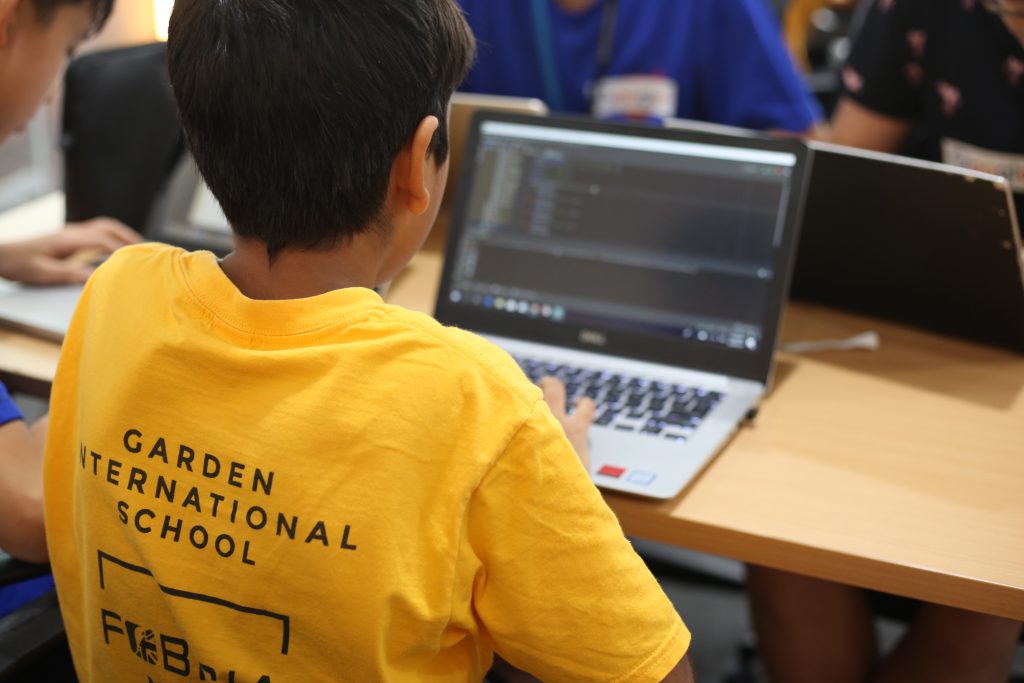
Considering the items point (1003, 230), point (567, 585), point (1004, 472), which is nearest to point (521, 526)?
point (567, 585)

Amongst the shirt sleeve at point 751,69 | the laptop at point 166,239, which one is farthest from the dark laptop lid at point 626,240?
the shirt sleeve at point 751,69

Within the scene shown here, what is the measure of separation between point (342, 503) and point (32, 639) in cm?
37

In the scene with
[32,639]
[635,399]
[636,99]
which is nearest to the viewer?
[32,639]

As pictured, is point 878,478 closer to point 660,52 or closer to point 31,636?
point 31,636

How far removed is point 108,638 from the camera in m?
0.87

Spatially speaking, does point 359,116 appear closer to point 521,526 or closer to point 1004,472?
point 521,526

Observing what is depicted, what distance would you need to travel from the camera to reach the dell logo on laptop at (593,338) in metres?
1.32

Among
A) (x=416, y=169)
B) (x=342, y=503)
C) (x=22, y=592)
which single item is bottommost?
(x=22, y=592)

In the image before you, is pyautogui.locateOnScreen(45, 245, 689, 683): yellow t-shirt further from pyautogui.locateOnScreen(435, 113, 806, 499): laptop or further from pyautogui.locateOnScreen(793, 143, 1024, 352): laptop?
pyautogui.locateOnScreen(793, 143, 1024, 352): laptop

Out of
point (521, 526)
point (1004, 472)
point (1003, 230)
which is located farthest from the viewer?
point (1003, 230)

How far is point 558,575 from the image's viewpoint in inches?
30.6

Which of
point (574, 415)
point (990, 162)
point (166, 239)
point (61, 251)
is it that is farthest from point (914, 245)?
point (61, 251)

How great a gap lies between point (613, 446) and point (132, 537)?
481 mm

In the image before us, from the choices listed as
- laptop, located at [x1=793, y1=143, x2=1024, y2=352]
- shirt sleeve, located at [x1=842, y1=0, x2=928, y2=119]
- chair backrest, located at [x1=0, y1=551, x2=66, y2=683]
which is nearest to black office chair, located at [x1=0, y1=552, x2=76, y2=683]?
chair backrest, located at [x1=0, y1=551, x2=66, y2=683]
